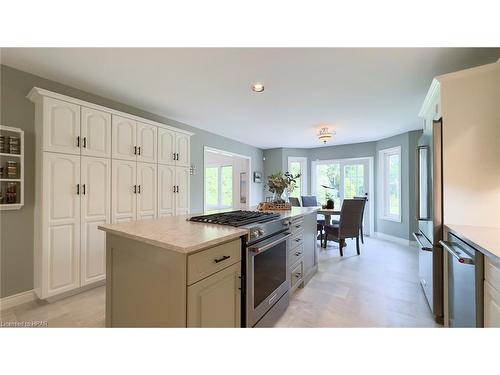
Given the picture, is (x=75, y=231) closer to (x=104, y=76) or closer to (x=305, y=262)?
(x=104, y=76)

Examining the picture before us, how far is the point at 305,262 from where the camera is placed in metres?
2.71

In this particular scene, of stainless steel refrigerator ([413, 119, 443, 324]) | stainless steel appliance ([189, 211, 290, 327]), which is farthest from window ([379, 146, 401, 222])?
stainless steel appliance ([189, 211, 290, 327])

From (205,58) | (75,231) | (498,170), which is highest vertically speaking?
(205,58)

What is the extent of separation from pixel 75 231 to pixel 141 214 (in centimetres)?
74

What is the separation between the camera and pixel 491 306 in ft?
3.84

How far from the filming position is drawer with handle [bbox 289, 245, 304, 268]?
232 cm

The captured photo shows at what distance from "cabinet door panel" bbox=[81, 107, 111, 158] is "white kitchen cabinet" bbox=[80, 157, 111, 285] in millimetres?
92

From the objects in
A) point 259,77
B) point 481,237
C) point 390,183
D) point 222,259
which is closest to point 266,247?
point 222,259

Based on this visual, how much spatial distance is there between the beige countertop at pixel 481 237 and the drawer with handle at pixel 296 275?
139cm

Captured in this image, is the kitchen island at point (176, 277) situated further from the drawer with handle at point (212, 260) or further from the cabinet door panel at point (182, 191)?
the cabinet door panel at point (182, 191)
